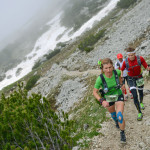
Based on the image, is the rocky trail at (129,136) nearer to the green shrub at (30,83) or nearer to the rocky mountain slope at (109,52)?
the rocky mountain slope at (109,52)

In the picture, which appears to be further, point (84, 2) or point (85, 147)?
point (84, 2)

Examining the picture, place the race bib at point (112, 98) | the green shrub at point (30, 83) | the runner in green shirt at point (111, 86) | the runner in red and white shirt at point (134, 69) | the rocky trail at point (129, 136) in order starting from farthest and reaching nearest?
the green shrub at point (30, 83) < the runner in red and white shirt at point (134, 69) < the rocky trail at point (129, 136) < the race bib at point (112, 98) < the runner in green shirt at point (111, 86)

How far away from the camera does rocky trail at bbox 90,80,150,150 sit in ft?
17.1

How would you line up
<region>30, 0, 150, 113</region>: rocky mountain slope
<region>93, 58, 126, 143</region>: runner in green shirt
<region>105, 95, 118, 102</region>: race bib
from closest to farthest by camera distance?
1. <region>93, 58, 126, 143</region>: runner in green shirt
2. <region>105, 95, 118, 102</region>: race bib
3. <region>30, 0, 150, 113</region>: rocky mountain slope

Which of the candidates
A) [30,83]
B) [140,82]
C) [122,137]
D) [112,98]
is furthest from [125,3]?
[122,137]

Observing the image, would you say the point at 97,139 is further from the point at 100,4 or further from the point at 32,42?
the point at 32,42

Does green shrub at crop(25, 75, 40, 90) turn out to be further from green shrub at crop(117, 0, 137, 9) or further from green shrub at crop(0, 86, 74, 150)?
green shrub at crop(117, 0, 137, 9)

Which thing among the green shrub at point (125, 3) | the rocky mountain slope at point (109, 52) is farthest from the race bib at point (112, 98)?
the green shrub at point (125, 3)

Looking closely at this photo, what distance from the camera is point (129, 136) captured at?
5.68 m

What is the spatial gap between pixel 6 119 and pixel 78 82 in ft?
48.5

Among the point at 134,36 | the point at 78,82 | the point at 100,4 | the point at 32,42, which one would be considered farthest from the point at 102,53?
the point at 32,42

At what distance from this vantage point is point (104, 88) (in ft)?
15.6

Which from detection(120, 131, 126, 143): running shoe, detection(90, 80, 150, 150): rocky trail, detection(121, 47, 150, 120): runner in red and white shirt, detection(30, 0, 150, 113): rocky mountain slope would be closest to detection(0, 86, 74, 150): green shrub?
detection(90, 80, 150, 150): rocky trail

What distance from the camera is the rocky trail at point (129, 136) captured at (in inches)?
205
